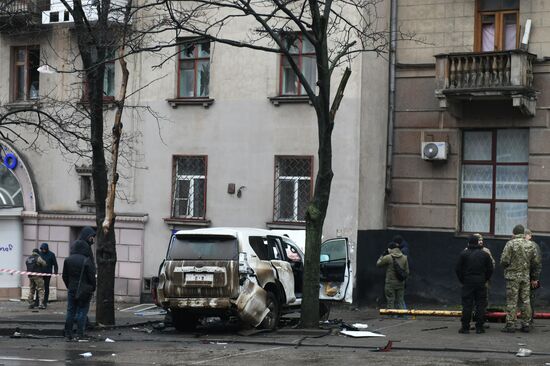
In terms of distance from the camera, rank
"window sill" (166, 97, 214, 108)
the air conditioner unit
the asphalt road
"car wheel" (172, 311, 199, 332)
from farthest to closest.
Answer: "window sill" (166, 97, 214, 108)
the air conditioner unit
"car wheel" (172, 311, 199, 332)
the asphalt road

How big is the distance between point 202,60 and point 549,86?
8.66 m

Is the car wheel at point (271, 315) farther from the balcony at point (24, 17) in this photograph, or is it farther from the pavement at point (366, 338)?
the balcony at point (24, 17)

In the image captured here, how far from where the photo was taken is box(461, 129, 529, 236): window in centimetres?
2438

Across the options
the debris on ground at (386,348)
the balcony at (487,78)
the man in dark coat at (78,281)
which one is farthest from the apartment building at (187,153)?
the debris on ground at (386,348)

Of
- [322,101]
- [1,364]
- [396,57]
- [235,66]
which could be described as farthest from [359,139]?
[1,364]

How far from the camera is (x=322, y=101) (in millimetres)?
17953

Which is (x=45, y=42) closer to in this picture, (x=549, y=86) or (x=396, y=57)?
(x=396, y=57)

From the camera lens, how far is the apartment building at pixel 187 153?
25.0 meters

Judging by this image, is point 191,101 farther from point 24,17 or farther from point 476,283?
point 476,283

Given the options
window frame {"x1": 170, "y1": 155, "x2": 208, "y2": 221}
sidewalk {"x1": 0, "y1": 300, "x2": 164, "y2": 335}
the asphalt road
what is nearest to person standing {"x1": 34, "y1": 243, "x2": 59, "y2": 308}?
sidewalk {"x1": 0, "y1": 300, "x2": 164, "y2": 335}

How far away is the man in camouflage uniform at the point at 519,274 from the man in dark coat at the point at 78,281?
6.96m

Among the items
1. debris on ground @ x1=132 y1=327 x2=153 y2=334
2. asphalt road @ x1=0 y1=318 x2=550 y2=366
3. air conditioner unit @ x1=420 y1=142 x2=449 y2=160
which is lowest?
debris on ground @ x1=132 y1=327 x2=153 y2=334

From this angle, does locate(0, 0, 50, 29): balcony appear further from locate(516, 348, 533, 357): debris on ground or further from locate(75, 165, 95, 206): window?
locate(516, 348, 533, 357): debris on ground

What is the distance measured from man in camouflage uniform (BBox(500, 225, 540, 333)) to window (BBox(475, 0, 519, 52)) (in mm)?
7836
